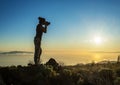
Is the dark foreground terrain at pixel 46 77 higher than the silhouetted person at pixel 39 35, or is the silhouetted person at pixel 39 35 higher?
the silhouetted person at pixel 39 35

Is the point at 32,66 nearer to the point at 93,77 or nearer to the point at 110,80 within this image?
the point at 93,77

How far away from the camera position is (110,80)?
1822 centimetres

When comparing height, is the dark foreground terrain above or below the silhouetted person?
below

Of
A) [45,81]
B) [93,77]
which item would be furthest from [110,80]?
[45,81]

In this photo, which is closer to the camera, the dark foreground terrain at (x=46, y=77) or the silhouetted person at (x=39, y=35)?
the dark foreground terrain at (x=46, y=77)

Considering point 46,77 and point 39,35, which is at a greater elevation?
point 39,35

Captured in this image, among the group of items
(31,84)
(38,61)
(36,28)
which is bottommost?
(31,84)

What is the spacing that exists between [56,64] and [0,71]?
4735mm

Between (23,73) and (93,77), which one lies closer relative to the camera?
(23,73)

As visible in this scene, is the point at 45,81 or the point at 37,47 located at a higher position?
the point at 37,47

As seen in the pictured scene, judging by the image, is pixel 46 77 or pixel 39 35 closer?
pixel 46 77

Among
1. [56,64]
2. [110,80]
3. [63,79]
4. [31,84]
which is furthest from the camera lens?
[56,64]

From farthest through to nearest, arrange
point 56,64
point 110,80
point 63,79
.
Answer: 1. point 56,64
2. point 110,80
3. point 63,79

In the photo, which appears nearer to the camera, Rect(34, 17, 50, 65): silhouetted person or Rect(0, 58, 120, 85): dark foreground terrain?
Rect(0, 58, 120, 85): dark foreground terrain
